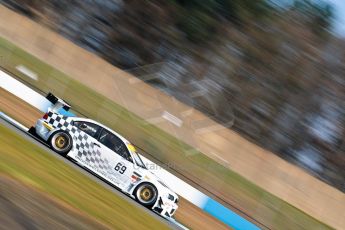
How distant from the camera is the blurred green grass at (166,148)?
47.8 feet

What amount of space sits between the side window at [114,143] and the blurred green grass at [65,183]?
1372 millimetres

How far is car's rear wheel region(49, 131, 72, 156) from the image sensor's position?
12352 millimetres

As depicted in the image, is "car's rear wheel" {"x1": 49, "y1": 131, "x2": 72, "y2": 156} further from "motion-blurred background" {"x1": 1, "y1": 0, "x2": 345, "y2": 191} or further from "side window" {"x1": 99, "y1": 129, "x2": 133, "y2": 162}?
"motion-blurred background" {"x1": 1, "y1": 0, "x2": 345, "y2": 191}

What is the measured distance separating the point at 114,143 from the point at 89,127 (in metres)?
0.56

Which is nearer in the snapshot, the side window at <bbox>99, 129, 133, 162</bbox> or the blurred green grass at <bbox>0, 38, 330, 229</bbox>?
the side window at <bbox>99, 129, 133, 162</bbox>

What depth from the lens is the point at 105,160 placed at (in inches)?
486

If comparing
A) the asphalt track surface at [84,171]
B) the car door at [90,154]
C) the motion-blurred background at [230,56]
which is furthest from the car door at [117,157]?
the motion-blurred background at [230,56]

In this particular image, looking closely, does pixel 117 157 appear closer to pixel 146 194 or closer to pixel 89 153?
pixel 89 153

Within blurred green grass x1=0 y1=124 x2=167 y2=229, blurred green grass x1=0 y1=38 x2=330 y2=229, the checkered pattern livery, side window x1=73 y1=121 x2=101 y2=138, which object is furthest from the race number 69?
blurred green grass x1=0 y1=38 x2=330 y2=229

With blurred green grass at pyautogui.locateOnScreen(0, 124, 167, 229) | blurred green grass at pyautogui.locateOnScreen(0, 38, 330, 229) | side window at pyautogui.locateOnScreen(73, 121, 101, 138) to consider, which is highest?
blurred green grass at pyautogui.locateOnScreen(0, 38, 330, 229)

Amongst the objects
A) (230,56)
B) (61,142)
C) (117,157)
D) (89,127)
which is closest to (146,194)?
(117,157)

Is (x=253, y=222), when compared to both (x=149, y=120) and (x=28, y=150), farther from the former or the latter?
(x=28, y=150)

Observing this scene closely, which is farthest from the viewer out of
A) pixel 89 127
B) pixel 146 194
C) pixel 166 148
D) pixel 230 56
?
pixel 230 56

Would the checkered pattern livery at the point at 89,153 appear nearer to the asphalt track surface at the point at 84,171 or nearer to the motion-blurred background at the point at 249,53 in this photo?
the asphalt track surface at the point at 84,171
